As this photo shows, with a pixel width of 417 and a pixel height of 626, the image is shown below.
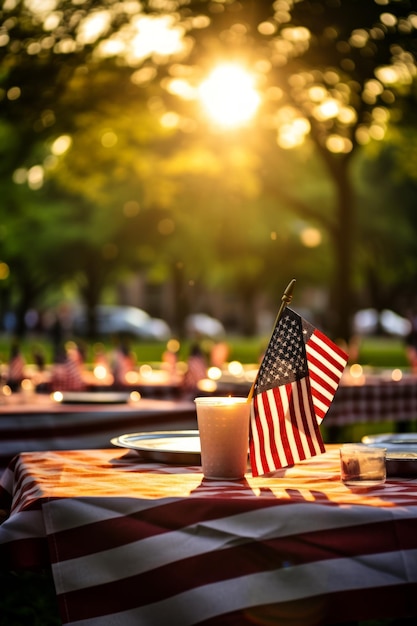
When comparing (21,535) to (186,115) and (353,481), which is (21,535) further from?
(186,115)

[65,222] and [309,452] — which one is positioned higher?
[65,222]

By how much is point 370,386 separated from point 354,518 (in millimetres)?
7805

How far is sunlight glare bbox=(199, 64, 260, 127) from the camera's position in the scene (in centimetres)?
1655

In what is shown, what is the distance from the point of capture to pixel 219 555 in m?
2.37

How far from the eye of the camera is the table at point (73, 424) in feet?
18.4

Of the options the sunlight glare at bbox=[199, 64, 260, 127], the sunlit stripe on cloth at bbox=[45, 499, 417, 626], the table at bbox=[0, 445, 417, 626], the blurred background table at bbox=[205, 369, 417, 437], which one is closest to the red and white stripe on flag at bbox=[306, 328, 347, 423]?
the table at bbox=[0, 445, 417, 626]

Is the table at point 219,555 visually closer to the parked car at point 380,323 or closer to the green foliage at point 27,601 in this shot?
the green foliage at point 27,601

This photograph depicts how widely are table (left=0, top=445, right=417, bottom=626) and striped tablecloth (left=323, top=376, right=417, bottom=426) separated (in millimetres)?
7445

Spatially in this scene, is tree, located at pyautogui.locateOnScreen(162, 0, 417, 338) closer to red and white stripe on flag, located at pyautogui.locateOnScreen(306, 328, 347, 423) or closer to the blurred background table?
the blurred background table

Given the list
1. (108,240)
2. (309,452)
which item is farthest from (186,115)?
(108,240)

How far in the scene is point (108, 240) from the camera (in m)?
44.4

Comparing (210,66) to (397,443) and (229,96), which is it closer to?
(229,96)

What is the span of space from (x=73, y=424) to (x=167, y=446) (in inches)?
97.1

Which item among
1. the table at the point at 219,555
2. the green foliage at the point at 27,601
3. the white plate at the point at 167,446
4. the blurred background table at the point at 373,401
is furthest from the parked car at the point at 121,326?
the table at the point at 219,555
